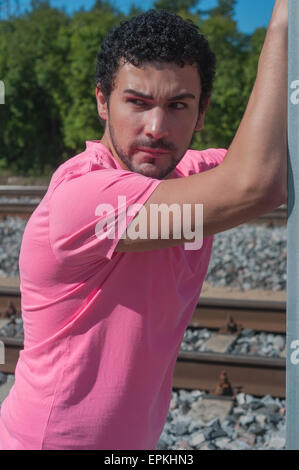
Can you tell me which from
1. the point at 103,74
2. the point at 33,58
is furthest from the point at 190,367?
the point at 33,58

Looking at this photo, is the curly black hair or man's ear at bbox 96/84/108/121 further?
man's ear at bbox 96/84/108/121

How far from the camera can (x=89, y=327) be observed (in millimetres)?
1496

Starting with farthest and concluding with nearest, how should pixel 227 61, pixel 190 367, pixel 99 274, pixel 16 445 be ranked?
pixel 227 61 < pixel 190 367 < pixel 16 445 < pixel 99 274

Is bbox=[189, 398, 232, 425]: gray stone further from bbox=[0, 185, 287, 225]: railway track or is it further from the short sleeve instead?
bbox=[0, 185, 287, 225]: railway track

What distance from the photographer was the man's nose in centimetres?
146

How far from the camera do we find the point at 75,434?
1543 mm

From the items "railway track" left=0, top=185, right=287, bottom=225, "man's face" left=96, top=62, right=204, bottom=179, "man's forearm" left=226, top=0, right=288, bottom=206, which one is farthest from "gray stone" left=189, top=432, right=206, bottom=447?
"railway track" left=0, top=185, right=287, bottom=225

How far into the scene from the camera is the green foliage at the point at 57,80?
25281mm

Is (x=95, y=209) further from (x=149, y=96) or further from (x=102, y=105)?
(x=102, y=105)

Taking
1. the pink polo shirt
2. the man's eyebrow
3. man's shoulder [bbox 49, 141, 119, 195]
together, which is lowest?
the pink polo shirt

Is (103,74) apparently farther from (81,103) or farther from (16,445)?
(81,103)

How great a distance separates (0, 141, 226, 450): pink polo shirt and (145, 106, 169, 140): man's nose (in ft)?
0.42
